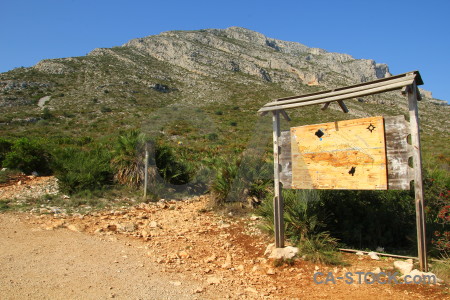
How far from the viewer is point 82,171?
9273mm

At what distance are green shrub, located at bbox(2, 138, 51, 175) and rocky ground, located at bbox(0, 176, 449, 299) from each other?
5.47 metres

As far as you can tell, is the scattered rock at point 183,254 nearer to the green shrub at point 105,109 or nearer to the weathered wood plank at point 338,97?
the weathered wood plank at point 338,97

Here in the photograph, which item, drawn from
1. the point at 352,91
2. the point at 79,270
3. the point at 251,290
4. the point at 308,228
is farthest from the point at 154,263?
the point at 352,91

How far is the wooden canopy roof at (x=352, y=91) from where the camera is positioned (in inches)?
161

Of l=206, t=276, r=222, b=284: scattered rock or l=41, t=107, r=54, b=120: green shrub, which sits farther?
l=41, t=107, r=54, b=120: green shrub

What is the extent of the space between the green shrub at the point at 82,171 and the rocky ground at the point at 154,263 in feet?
6.46

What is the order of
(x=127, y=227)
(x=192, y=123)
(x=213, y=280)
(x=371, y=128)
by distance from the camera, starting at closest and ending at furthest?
(x=213, y=280)
(x=371, y=128)
(x=127, y=227)
(x=192, y=123)

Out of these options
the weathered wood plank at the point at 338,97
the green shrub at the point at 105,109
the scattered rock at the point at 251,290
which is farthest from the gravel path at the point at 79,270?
the green shrub at the point at 105,109

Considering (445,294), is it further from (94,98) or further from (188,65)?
(188,65)

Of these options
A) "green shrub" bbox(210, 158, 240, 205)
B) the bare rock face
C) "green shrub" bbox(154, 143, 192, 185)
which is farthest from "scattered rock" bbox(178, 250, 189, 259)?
the bare rock face

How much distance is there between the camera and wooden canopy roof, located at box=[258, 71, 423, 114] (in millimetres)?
4088

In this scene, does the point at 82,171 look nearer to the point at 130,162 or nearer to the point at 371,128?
the point at 130,162

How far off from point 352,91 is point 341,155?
947 millimetres

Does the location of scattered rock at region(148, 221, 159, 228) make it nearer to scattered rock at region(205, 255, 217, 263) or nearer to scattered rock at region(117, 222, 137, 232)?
scattered rock at region(117, 222, 137, 232)
